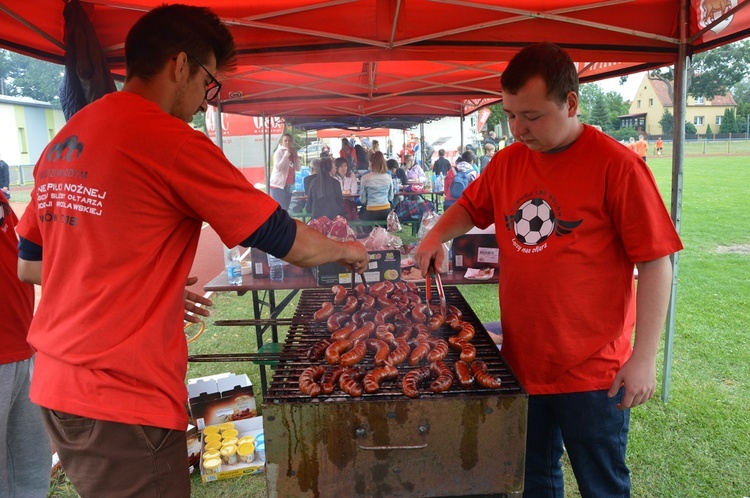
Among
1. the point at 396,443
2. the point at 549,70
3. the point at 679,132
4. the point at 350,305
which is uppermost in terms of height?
the point at 549,70

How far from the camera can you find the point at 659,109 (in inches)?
2756

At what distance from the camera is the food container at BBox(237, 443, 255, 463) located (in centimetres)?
404

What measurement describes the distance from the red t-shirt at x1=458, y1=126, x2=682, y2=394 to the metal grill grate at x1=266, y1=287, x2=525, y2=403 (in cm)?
23

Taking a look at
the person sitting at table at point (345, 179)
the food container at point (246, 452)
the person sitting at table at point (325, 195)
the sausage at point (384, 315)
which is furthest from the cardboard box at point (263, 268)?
the person sitting at table at point (345, 179)

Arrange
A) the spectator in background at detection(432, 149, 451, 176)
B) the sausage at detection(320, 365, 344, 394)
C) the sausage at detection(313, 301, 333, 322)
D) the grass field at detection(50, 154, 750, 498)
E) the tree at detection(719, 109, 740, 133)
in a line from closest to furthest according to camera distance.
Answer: the sausage at detection(320, 365, 344, 394) → the sausage at detection(313, 301, 333, 322) → the grass field at detection(50, 154, 750, 498) → the spectator in background at detection(432, 149, 451, 176) → the tree at detection(719, 109, 740, 133)

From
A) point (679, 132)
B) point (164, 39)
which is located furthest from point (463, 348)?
point (679, 132)

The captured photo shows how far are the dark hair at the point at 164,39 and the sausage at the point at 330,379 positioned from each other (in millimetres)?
1376

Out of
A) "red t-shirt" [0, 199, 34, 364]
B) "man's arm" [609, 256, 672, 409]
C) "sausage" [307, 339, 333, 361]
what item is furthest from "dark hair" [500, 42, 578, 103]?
"red t-shirt" [0, 199, 34, 364]

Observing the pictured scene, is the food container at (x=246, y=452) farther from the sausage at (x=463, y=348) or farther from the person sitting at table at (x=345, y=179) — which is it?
the person sitting at table at (x=345, y=179)

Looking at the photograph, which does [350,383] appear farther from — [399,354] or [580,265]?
[580,265]

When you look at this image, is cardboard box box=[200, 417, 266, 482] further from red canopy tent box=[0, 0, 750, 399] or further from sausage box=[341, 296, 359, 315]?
red canopy tent box=[0, 0, 750, 399]

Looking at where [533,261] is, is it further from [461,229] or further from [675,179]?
[675,179]

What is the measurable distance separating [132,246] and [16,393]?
1.82 m

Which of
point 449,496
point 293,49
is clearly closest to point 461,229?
point 449,496
